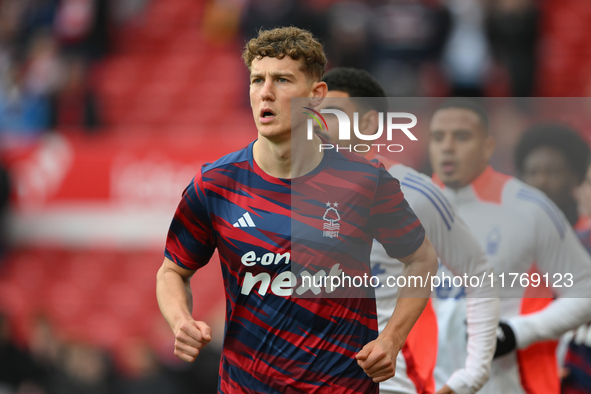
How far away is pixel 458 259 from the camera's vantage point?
445cm

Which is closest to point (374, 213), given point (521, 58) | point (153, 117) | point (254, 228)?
point (254, 228)

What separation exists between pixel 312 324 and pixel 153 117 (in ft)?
33.9

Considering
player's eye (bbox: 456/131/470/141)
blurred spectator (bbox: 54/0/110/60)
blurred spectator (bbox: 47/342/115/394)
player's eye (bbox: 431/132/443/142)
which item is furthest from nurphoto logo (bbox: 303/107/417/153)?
blurred spectator (bbox: 54/0/110/60)

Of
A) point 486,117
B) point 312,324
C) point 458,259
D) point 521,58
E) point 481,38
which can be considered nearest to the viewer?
point 312,324

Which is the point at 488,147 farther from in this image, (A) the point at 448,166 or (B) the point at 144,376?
(B) the point at 144,376

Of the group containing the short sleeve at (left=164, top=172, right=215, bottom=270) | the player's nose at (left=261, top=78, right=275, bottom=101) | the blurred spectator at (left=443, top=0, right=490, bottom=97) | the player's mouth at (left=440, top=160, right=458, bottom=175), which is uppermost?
the blurred spectator at (left=443, top=0, right=490, bottom=97)

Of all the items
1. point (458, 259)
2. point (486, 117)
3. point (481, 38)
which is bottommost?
point (458, 259)

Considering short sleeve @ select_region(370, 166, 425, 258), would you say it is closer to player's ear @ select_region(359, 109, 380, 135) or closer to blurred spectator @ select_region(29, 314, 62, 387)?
player's ear @ select_region(359, 109, 380, 135)

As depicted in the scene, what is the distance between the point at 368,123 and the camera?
181 inches

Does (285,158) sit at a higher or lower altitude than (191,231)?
higher

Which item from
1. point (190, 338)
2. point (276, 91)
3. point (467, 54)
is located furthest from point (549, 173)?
point (467, 54)

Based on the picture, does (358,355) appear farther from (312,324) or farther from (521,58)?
(521,58)

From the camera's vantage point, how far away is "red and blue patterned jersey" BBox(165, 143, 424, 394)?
3.49m

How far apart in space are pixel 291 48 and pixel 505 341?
7.20ft
